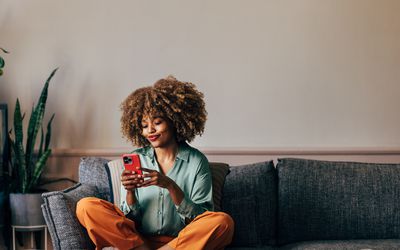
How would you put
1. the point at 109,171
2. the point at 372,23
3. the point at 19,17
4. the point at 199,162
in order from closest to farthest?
the point at 199,162 → the point at 109,171 → the point at 372,23 → the point at 19,17

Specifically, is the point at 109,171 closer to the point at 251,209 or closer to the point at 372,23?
the point at 251,209

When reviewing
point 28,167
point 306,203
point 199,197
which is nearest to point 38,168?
point 28,167

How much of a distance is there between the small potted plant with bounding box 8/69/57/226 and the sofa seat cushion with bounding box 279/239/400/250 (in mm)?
1277

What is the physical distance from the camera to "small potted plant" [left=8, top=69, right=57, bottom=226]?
327 cm

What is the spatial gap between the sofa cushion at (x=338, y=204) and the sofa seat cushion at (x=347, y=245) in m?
0.06

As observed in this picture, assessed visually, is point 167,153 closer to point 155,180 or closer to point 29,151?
point 155,180

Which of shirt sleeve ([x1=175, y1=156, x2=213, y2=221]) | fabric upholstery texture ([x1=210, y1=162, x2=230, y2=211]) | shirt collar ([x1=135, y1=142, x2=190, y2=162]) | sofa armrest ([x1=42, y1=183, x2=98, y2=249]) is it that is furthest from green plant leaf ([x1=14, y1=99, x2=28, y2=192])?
shirt sleeve ([x1=175, y1=156, x2=213, y2=221])

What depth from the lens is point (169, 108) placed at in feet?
8.20

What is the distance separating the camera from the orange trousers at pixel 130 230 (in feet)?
7.63

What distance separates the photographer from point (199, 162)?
2.53m

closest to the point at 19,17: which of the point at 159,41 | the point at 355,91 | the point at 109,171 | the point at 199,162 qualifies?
the point at 159,41

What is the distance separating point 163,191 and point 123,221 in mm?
211

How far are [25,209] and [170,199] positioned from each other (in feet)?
3.59

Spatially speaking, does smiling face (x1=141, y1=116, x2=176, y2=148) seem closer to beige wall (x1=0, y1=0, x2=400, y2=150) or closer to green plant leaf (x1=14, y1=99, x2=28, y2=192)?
beige wall (x1=0, y1=0, x2=400, y2=150)
